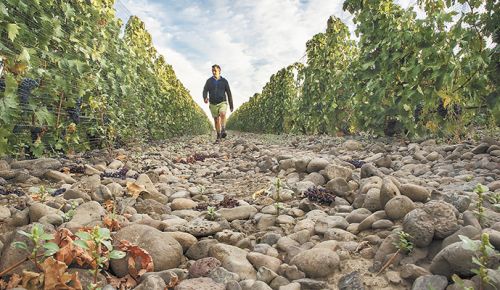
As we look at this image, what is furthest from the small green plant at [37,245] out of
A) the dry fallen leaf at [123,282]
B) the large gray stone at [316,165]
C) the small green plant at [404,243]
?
the large gray stone at [316,165]

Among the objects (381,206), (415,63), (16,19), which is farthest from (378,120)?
(16,19)

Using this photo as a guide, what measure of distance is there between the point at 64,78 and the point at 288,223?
3.28m

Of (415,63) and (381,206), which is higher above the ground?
(415,63)

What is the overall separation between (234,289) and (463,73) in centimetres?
389

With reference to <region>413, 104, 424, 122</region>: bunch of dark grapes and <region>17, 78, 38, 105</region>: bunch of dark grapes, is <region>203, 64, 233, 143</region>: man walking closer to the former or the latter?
<region>413, 104, 424, 122</region>: bunch of dark grapes

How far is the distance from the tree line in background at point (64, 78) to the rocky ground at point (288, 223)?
713 millimetres

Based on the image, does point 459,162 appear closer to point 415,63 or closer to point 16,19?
point 415,63

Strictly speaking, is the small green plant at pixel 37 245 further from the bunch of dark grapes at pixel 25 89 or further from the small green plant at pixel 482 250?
the bunch of dark grapes at pixel 25 89

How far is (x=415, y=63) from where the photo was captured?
6.24m

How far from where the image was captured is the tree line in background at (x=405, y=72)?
4.52 m

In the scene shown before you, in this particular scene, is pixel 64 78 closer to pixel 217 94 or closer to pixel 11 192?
pixel 11 192

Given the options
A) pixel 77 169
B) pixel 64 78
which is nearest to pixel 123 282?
pixel 77 169

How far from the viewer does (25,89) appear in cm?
435

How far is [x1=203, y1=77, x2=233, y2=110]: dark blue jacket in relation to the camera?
12.2 metres
